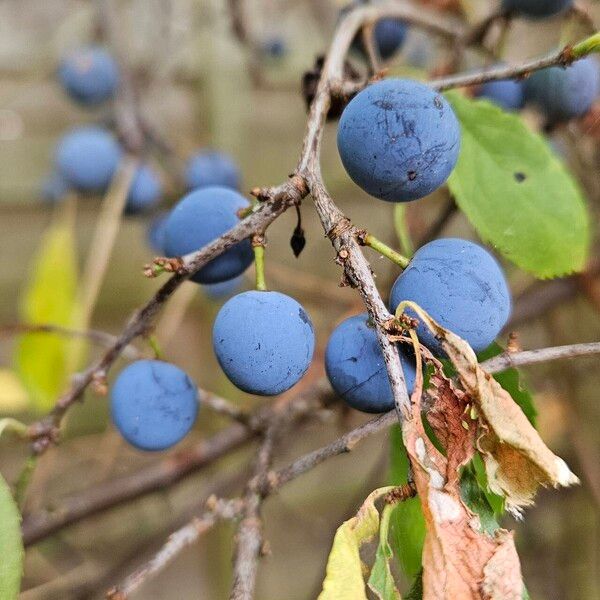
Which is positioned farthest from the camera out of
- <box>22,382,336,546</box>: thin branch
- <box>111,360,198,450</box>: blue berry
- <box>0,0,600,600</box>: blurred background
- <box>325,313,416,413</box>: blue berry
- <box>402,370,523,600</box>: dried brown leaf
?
<box>0,0,600,600</box>: blurred background

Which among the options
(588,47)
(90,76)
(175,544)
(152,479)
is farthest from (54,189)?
(588,47)

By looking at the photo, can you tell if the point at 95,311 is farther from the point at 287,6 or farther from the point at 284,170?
the point at 287,6

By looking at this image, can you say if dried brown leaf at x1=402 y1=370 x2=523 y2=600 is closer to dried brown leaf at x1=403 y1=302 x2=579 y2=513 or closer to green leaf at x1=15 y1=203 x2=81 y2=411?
dried brown leaf at x1=403 y1=302 x2=579 y2=513

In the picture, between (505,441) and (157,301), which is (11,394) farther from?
(505,441)

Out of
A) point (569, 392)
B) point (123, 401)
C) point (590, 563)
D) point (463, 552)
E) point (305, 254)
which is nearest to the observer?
point (463, 552)

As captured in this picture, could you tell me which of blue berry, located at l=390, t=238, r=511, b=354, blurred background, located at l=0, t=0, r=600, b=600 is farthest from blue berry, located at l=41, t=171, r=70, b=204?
blue berry, located at l=390, t=238, r=511, b=354

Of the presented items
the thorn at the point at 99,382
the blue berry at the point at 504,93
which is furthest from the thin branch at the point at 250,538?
the blue berry at the point at 504,93

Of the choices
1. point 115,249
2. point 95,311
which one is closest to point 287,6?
point 115,249
